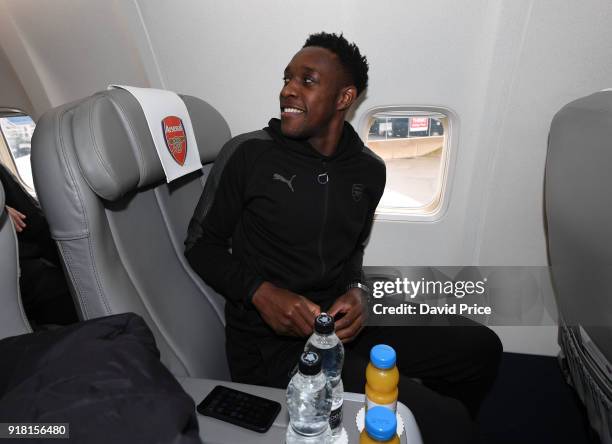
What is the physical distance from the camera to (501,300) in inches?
79.6

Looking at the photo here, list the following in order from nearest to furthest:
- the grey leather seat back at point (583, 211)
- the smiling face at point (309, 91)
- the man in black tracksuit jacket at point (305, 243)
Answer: the grey leather seat back at point (583, 211) < the man in black tracksuit jacket at point (305, 243) < the smiling face at point (309, 91)

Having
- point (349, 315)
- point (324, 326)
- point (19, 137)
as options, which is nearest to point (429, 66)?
point (349, 315)

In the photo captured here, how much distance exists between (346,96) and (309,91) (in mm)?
182

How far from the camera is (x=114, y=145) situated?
3.15 ft

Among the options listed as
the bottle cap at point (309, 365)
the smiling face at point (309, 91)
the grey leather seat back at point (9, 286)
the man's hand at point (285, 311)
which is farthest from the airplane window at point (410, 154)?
the grey leather seat back at point (9, 286)

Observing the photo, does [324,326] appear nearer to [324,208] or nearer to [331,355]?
[331,355]

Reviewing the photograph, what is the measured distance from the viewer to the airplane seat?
3.75 feet

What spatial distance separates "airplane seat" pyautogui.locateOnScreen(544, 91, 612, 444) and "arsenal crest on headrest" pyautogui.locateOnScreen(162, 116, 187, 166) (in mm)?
1273

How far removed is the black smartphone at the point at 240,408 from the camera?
0.88 m

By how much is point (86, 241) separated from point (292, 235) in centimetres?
64

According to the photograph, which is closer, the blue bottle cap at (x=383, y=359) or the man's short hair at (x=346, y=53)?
the blue bottle cap at (x=383, y=359)

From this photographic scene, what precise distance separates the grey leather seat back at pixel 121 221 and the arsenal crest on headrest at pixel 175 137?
0.21 ft

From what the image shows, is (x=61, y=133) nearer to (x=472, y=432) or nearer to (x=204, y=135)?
(x=204, y=135)

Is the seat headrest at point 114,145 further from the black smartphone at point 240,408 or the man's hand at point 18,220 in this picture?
the man's hand at point 18,220
